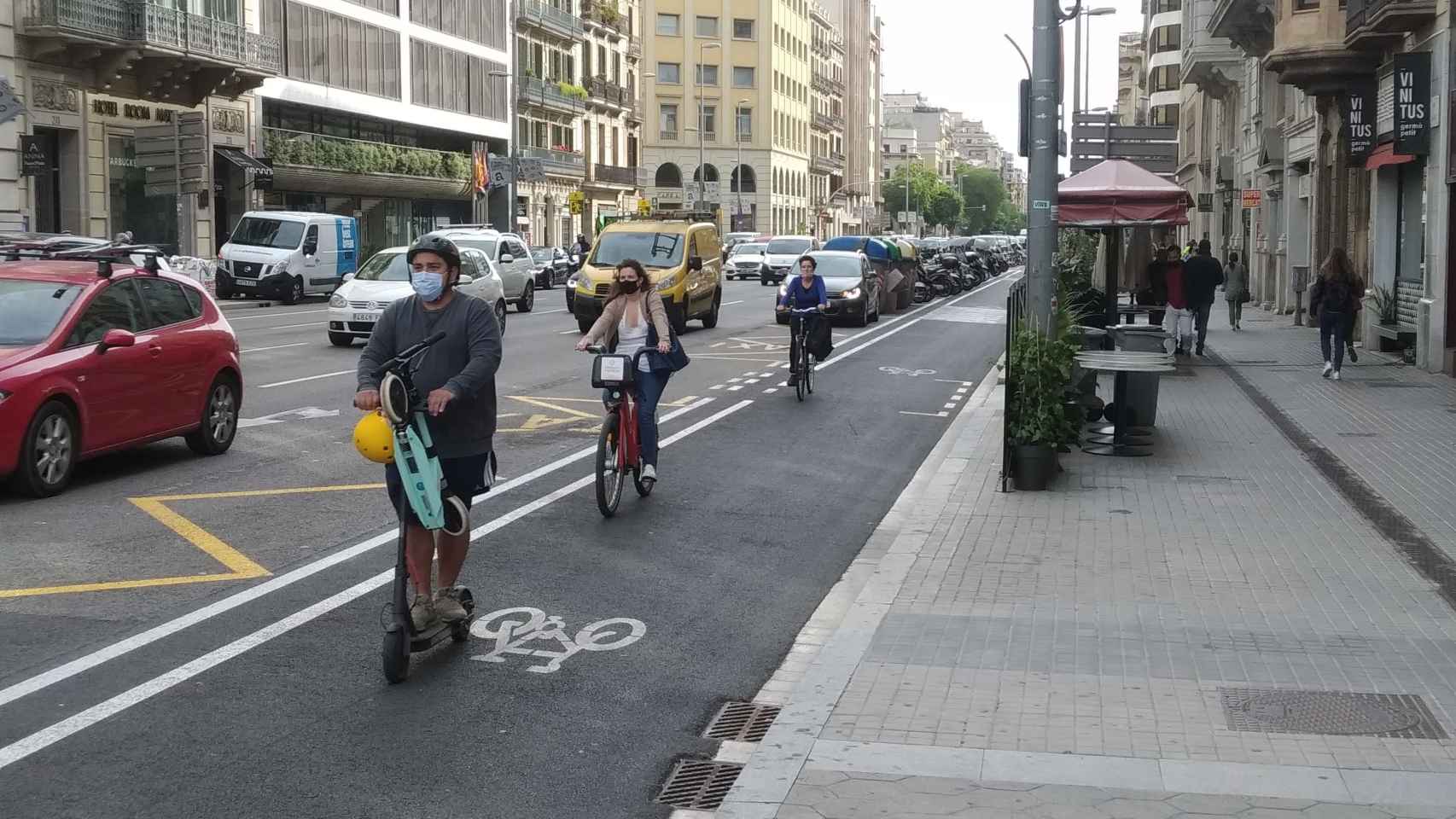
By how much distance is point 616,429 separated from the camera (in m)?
11.3

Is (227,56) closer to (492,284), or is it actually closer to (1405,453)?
(492,284)

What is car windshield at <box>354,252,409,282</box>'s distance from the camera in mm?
26312

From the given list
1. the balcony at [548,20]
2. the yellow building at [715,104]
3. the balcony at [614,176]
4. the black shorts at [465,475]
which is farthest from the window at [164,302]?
the yellow building at [715,104]

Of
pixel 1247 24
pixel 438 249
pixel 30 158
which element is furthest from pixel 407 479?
pixel 1247 24

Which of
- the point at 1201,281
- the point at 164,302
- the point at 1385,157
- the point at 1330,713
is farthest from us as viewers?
the point at 1201,281

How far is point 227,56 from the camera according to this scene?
1718 inches

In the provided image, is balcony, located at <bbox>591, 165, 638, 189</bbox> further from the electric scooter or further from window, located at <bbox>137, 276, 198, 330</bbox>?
the electric scooter

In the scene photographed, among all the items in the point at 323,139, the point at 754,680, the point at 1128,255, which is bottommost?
the point at 754,680

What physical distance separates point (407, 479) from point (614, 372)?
15.0 ft

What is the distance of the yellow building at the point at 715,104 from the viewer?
111m

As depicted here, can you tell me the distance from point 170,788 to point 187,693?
1127 millimetres

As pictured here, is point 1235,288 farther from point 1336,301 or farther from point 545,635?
point 545,635

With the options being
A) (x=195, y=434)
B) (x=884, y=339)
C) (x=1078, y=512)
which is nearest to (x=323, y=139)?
(x=884, y=339)

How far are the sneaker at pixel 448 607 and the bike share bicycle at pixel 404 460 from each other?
20 cm
